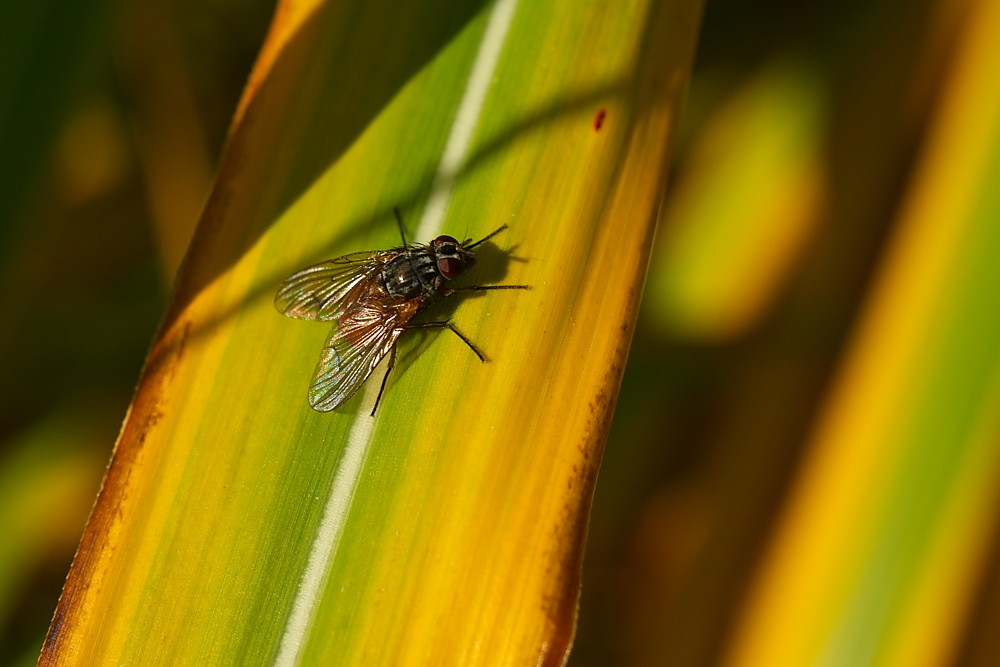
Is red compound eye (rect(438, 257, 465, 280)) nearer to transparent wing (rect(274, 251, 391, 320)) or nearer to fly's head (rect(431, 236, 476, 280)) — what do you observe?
fly's head (rect(431, 236, 476, 280))

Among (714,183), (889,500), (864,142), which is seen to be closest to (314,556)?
(889,500)

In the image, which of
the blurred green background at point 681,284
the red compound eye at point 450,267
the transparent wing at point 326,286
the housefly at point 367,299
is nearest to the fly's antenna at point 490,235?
the housefly at point 367,299

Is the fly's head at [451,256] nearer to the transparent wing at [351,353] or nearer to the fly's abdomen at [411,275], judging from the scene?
the fly's abdomen at [411,275]

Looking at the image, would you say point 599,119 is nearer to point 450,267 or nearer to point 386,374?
point 450,267

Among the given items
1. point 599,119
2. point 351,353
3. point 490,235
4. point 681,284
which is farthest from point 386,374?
point 681,284

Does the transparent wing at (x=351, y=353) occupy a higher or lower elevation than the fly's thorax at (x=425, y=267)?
lower

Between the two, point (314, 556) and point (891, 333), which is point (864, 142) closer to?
point (891, 333)
